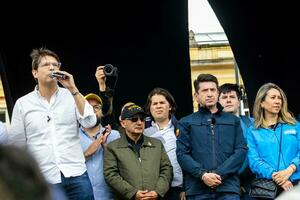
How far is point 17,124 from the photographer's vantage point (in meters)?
5.04

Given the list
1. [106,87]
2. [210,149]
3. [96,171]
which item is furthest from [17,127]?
[210,149]

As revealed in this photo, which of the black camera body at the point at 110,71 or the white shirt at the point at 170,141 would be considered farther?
the white shirt at the point at 170,141

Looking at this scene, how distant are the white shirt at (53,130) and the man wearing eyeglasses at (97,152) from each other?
1.11 m

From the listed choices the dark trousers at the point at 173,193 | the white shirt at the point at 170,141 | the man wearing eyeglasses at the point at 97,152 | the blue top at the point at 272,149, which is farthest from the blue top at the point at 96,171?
the blue top at the point at 272,149

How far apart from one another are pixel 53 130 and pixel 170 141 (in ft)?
6.51

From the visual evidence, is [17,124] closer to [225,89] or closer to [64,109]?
[64,109]

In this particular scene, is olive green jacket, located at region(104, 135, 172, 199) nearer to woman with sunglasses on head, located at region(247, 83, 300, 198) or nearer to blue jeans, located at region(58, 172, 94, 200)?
woman with sunglasses on head, located at region(247, 83, 300, 198)

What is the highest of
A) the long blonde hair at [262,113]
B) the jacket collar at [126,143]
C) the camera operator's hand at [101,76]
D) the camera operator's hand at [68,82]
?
the camera operator's hand at [68,82]

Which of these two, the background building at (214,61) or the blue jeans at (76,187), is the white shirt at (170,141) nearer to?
the blue jeans at (76,187)

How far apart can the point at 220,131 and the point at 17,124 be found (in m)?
2.10

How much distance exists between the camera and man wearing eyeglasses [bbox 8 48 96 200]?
16.2ft

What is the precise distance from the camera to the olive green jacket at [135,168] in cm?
597

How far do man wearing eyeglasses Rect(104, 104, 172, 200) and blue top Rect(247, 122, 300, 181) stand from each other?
0.87 m

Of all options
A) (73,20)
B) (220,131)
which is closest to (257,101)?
(220,131)
